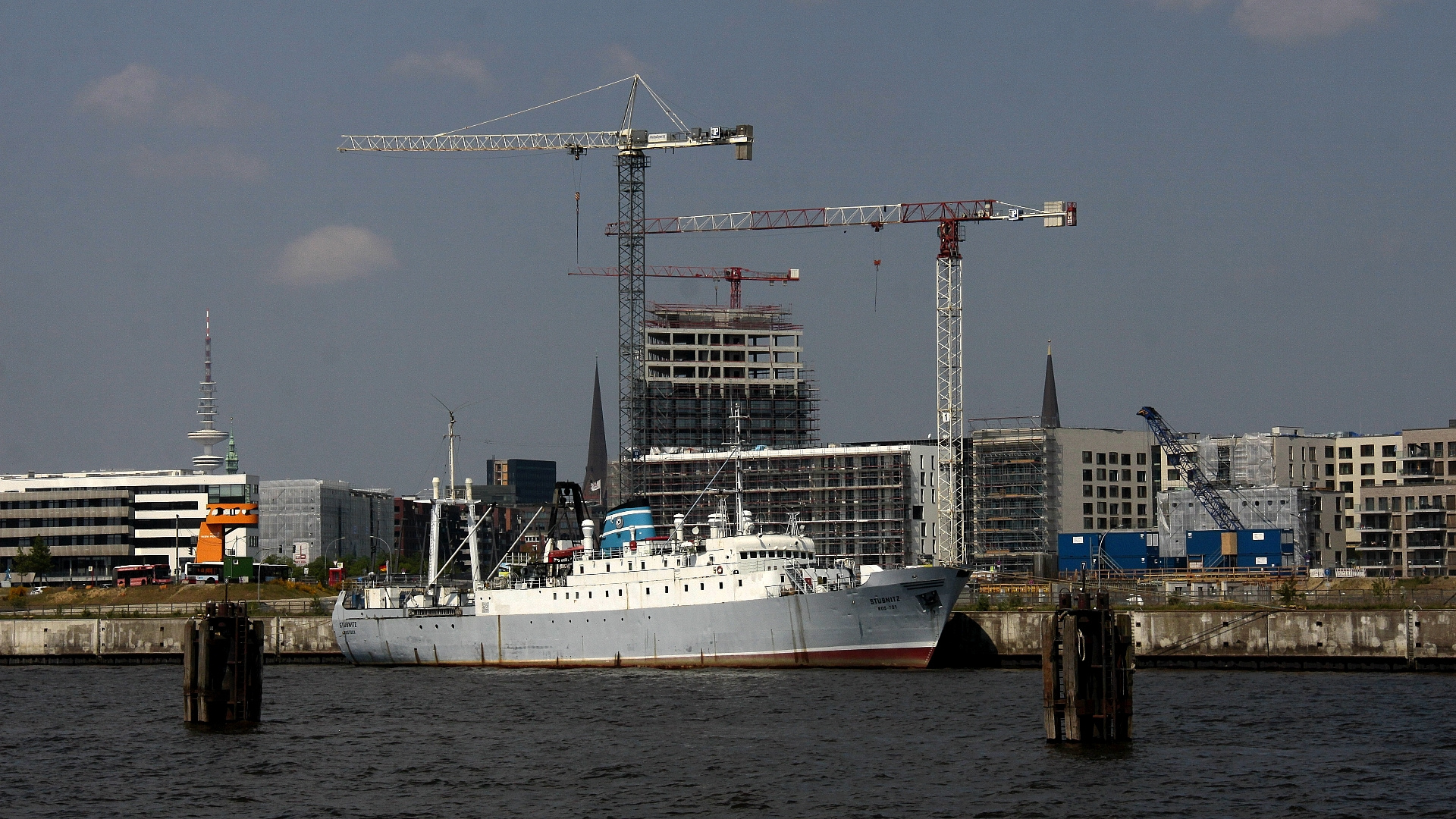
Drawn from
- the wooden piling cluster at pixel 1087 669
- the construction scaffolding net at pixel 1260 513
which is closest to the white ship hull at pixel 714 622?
the wooden piling cluster at pixel 1087 669

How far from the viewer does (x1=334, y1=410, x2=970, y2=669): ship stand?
70000 mm

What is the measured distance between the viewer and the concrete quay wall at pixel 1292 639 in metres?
66.7

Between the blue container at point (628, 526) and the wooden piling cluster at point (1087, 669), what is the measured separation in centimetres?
3648

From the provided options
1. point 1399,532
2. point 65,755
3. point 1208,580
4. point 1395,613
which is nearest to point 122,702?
point 65,755

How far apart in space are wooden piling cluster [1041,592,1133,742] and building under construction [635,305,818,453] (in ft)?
473

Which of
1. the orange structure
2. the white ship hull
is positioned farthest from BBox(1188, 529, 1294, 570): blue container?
the orange structure

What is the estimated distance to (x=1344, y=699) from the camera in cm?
5603

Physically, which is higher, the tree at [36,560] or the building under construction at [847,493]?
the building under construction at [847,493]

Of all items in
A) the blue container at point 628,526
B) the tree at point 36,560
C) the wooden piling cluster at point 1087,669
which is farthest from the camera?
the tree at point 36,560

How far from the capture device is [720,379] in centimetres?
19438

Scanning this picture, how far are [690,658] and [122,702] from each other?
2408cm

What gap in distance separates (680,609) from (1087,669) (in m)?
31.6

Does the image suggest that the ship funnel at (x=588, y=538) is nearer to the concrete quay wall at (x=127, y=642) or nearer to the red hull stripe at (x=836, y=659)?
the red hull stripe at (x=836, y=659)

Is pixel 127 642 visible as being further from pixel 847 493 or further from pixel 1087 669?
pixel 847 493
